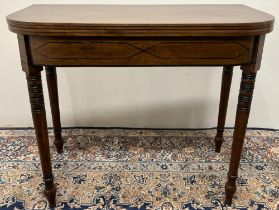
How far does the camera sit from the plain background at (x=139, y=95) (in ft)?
5.06

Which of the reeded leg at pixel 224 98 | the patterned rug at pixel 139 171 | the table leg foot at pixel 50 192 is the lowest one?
the patterned rug at pixel 139 171

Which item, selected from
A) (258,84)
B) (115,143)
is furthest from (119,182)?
(258,84)

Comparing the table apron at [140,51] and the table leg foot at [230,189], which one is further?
the table leg foot at [230,189]

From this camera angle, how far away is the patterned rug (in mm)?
1128

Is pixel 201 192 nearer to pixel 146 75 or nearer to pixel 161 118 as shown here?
pixel 161 118

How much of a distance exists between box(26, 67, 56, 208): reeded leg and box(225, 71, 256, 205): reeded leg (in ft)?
2.21

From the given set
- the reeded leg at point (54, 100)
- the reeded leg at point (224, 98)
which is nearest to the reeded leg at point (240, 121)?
the reeded leg at point (224, 98)

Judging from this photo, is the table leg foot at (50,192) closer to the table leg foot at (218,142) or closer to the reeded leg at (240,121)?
the reeded leg at (240,121)

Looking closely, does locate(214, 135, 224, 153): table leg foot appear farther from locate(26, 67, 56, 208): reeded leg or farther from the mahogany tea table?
locate(26, 67, 56, 208): reeded leg

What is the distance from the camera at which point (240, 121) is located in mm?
979

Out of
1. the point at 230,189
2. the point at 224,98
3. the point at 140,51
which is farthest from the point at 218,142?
the point at 140,51

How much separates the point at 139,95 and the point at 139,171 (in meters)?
0.47

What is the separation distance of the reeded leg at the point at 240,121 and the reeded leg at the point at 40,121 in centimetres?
67

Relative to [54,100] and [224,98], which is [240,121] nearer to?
[224,98]
